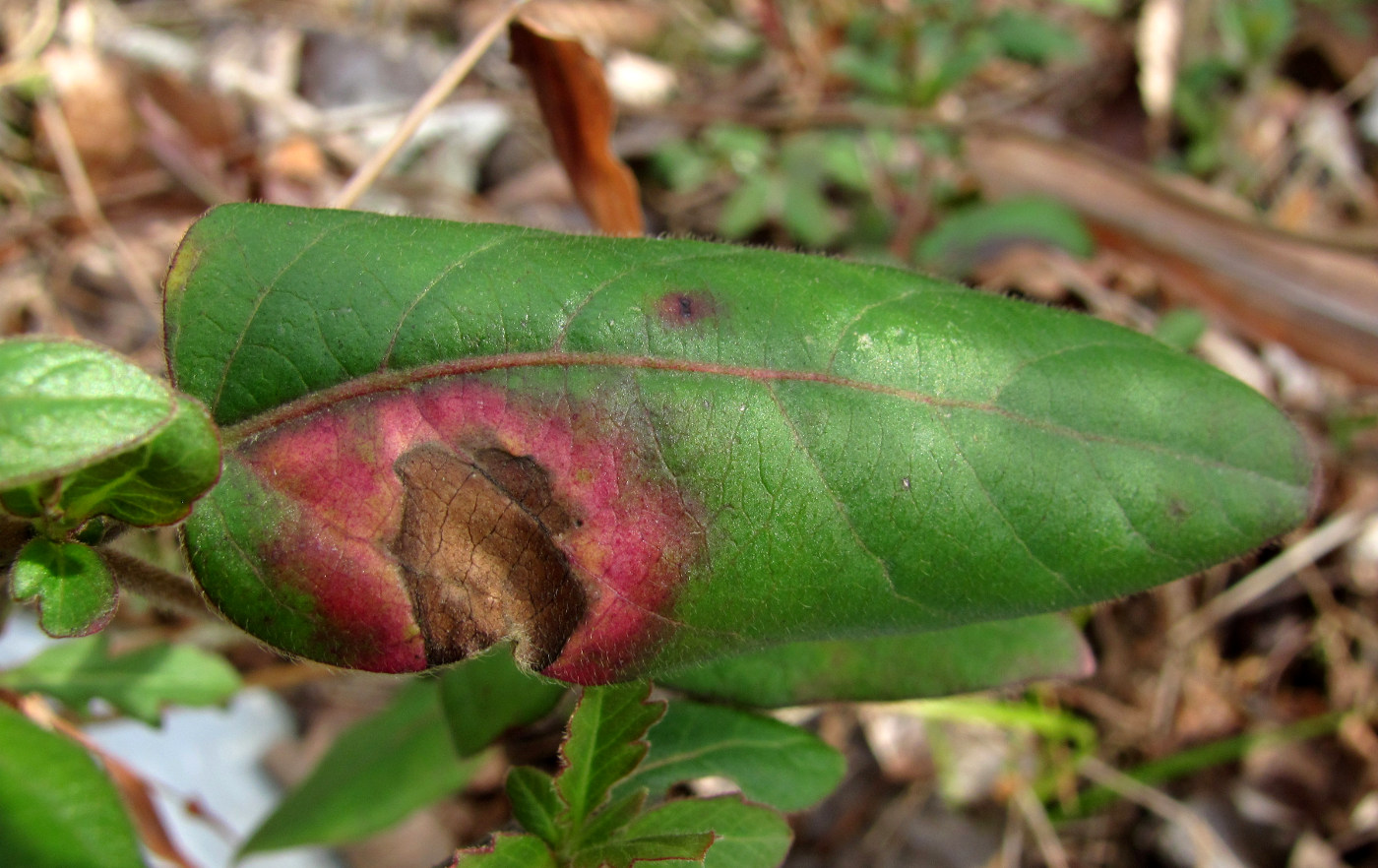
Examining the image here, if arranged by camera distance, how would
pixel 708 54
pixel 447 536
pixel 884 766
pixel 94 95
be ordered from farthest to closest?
pixel 708 54 < pixel 94 95 < pixel 884 766 < pixel 447 536

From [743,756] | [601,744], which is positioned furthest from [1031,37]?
[601,744]

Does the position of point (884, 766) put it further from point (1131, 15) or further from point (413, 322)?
point (1131, 15)

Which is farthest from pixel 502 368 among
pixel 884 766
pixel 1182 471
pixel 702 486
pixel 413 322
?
pixel 884 766

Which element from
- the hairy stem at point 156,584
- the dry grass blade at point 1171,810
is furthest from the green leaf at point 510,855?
the dry grass blade at point 1171,810

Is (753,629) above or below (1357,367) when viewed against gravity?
above

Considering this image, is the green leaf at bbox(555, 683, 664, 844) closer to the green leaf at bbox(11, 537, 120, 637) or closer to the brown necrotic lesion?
the brown necrotic lesion

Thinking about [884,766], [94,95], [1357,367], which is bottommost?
[884,766]

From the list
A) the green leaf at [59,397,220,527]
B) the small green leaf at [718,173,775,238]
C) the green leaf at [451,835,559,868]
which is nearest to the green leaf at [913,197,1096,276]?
the small green leaf at [718,173,775,238]
